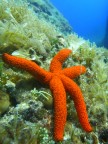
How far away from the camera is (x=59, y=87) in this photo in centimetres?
472

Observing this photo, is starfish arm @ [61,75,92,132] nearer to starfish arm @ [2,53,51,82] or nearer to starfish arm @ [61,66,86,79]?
starfish arm @ [61,66,86,79]

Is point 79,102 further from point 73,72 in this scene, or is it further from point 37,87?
point 37,87

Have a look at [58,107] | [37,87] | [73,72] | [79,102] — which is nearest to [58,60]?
[73,72]

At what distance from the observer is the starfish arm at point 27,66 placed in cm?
481

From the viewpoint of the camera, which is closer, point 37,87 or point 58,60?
point 37,87

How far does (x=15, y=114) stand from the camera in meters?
4.30

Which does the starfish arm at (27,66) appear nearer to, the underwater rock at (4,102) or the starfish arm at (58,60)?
the starfish arm at (58,60)

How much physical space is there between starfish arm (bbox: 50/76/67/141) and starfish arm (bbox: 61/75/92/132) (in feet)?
0.54

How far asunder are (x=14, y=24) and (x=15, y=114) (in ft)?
8.00

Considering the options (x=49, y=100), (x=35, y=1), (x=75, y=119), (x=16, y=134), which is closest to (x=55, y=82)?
(x=49, y=100)

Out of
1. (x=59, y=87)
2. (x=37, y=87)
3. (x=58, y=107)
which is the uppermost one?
(x=37, y=87)

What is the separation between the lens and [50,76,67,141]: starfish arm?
444 cm

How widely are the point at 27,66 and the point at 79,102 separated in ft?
3.76

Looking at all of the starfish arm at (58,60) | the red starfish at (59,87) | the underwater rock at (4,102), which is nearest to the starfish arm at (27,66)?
the red starfish at (59,87)
